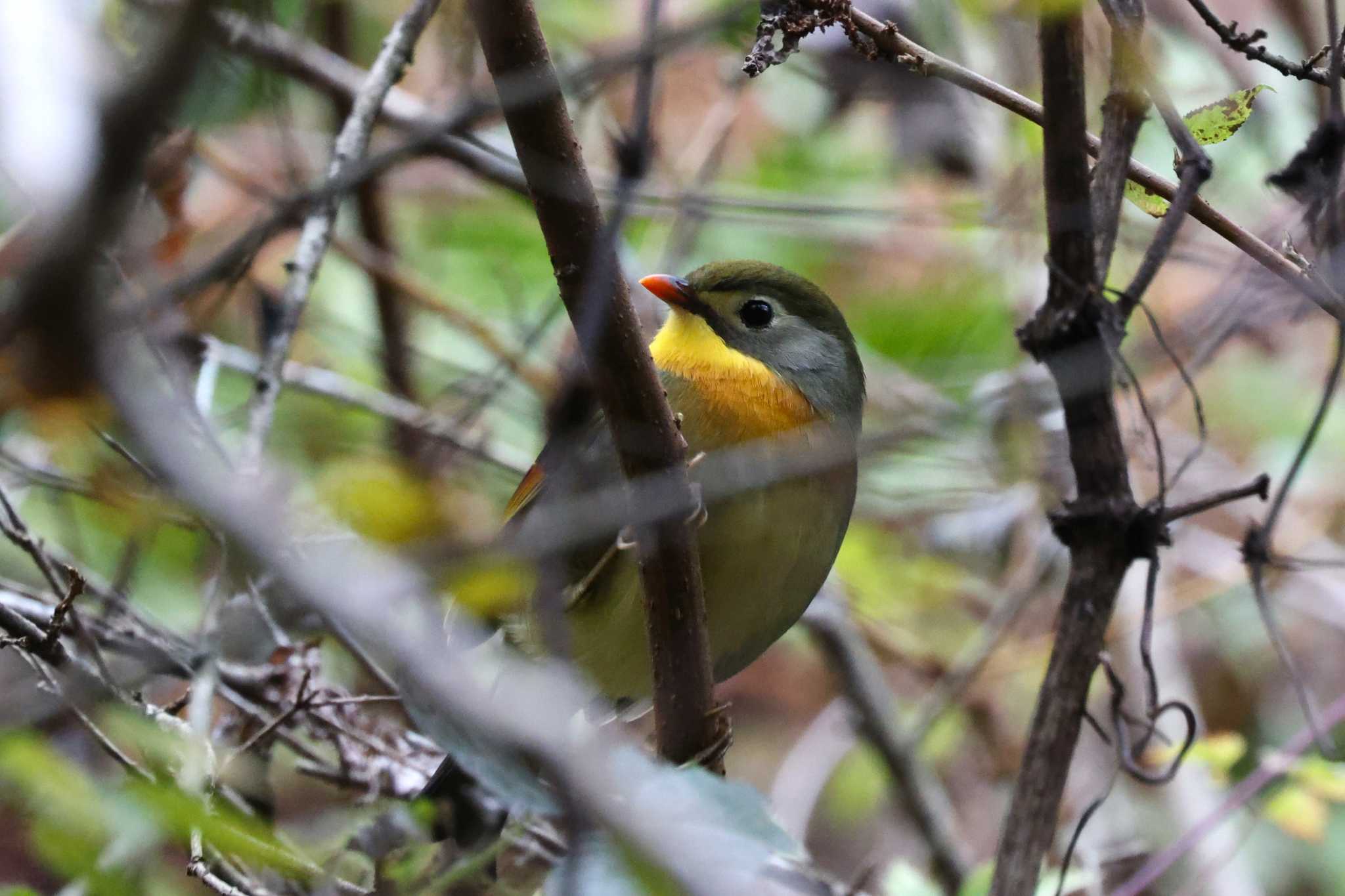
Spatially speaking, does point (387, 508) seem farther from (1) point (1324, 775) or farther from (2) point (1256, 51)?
(1) point (1324, 775)

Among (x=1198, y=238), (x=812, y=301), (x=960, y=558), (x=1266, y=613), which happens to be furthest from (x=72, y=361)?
(x=960, y=558)

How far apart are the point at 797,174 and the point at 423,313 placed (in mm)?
1664

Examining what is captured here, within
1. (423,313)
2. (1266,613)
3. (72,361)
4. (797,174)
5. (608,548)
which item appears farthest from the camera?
(797,174)

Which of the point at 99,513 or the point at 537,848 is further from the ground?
the point at 99,513

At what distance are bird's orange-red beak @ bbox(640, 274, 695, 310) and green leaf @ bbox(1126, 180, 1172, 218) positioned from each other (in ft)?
3.92

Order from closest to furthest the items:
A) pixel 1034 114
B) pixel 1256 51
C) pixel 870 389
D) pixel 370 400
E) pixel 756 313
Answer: pixel 1256 51
pixel 1034 114
pixel 756 313
pixel 370 400
pixel 870 389

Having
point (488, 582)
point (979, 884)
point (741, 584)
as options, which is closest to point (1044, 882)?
point (979, 884)

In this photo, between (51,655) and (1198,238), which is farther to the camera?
(1198,238)

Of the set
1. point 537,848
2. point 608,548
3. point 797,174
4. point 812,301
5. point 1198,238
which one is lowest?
point 537,848

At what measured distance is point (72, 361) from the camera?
2.73 feet

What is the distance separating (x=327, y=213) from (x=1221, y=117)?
1807 mm

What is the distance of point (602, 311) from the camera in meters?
1.71

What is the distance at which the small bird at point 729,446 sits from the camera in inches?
104

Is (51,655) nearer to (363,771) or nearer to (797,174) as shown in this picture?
(363,771)
